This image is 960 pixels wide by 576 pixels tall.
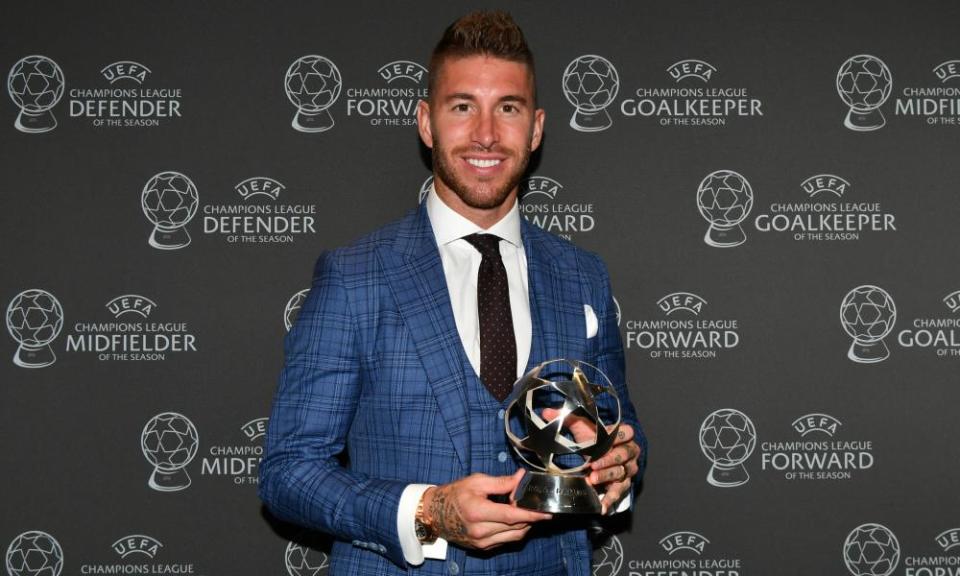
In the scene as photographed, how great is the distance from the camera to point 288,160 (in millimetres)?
2654

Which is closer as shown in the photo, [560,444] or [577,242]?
[560,444]

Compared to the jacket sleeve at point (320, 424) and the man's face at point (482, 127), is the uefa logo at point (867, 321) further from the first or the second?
the jacket sleeve at point (320, 424)

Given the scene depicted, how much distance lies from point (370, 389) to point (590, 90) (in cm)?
141

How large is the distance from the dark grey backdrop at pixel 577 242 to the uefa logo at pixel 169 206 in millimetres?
30

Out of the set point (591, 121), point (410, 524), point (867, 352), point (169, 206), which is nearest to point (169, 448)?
point (169, 206)

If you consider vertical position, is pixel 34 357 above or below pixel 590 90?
below

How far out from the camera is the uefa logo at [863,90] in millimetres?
2742

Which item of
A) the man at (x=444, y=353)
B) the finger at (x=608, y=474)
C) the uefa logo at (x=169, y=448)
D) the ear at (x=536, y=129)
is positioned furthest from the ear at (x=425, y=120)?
the uefa logo at (x=169, y=448)

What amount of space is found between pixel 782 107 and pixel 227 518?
7.48 ft

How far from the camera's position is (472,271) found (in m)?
1.92

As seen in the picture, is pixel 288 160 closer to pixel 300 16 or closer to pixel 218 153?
pixel 218 153

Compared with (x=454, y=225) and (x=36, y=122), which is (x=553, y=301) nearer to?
(x=454, y=225)

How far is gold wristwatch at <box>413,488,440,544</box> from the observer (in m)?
1.54

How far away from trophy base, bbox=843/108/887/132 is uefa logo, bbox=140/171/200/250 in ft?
7.16
